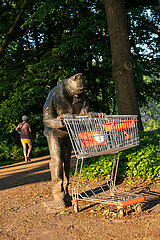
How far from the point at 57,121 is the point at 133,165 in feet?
8.21

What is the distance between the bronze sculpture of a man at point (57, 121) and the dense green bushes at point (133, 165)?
1860 millimetres

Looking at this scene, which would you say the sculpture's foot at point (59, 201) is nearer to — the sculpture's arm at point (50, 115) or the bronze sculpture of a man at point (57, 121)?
the bronze sculpture of a man at point (57, 121)

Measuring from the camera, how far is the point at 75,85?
5184mm

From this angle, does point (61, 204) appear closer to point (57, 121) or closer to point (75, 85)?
point (57, 121)

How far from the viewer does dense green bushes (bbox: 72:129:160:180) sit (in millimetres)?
6525

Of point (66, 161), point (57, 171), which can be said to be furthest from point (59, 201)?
point (66, 161)

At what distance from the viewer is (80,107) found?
550 cm

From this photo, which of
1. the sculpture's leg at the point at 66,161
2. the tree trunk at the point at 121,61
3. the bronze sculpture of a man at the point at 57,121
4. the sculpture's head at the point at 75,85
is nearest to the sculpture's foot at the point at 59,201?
the bronze sculpture of a man at the point at 57,121

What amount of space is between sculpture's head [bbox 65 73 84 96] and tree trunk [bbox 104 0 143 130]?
14.1 ft

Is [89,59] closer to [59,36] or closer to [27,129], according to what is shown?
[59,36]

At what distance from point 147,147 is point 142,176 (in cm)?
89

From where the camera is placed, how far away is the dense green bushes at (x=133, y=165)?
6525mm

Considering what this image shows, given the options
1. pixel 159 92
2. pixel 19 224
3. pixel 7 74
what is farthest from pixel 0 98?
pixel 19 224

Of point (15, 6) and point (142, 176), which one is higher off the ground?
point (15, 6)
